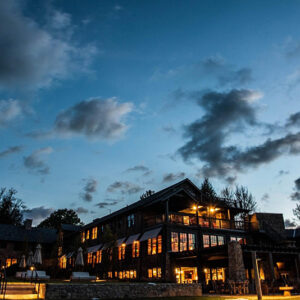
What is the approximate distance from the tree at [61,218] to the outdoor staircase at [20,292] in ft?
180

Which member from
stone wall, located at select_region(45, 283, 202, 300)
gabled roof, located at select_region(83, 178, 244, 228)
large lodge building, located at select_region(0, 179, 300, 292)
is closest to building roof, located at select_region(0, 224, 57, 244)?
large lodge building, located at select_region(0, 179, 300, 292)

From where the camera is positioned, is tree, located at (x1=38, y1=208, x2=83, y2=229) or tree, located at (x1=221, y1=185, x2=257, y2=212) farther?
tree, located at (x1=38, y1=208, x2=83, y2=229)

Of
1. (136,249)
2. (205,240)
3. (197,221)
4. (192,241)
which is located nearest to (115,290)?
(192,241)

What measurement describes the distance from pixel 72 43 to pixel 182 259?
19472 mm

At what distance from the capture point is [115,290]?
53.1 ft

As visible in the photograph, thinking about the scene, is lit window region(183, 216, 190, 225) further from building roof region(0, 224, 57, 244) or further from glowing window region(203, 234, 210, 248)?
building roof region(0, 224, 57, 244)

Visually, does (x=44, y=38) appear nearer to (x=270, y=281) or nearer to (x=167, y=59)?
(x=167, y=59)

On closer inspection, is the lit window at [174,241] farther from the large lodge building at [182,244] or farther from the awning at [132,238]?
the awning at [132,238]

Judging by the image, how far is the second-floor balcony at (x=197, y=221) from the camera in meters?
28.0

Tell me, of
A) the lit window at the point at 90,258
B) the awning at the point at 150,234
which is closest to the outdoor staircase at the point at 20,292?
the awning at the point at 150,234

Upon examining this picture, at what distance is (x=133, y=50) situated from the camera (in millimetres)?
22609

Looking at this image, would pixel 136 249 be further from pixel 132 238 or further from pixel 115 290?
pixel 115 290

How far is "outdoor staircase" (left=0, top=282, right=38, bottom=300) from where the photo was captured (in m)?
14.8

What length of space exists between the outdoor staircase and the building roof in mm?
26944
